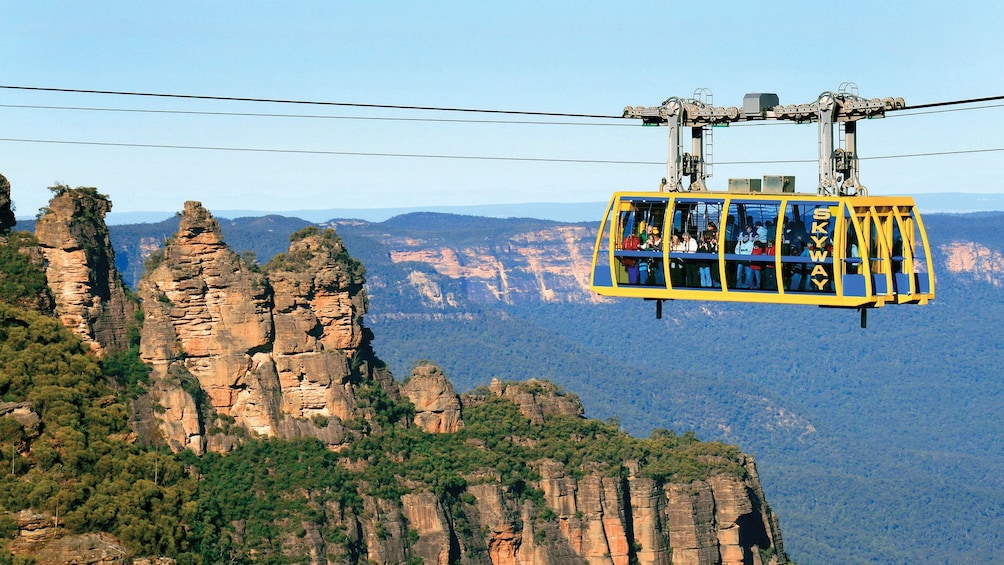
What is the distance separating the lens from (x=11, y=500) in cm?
6419

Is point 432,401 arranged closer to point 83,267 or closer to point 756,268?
point 83,267

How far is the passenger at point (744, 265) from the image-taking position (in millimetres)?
45062

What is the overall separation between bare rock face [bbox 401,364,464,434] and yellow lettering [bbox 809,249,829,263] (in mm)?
61005

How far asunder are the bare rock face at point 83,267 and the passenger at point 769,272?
51146 millimetres

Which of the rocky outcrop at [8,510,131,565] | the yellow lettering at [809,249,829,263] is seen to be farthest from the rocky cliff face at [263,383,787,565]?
the yellow lettering at [809,249,829,263]

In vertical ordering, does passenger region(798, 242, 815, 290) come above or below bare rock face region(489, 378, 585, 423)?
above

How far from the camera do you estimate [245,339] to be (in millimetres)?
95625

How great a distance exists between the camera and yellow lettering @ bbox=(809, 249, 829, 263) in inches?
1726

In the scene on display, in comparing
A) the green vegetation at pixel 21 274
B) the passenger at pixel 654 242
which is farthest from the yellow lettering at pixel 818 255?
the green vegetation at pixel 21 274

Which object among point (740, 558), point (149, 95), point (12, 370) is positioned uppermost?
point (149, 95)

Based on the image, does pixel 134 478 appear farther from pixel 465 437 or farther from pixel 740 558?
pixel 740 558

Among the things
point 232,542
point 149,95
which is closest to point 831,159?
point 149,95

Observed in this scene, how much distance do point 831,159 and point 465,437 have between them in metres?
61.8

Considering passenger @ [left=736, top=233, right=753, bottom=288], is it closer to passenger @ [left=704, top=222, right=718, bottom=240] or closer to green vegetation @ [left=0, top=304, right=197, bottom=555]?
passenger @ [left=704, top=222, right=718, bottom=240]
